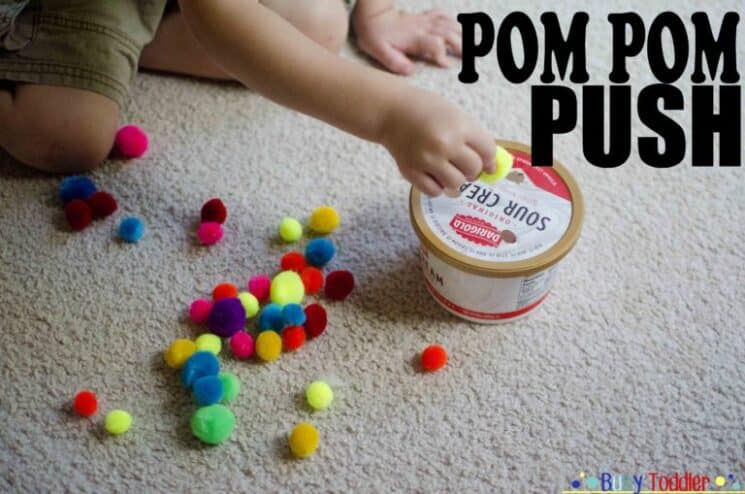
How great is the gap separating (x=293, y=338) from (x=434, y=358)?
0.14 metres

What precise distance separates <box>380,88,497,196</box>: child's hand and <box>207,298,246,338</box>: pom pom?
0.71 ft

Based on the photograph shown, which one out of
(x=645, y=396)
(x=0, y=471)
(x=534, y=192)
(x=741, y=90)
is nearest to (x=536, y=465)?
(x=645, y=396)

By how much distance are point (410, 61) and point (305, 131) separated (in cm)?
18

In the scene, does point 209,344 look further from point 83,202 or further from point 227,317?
point 83,202

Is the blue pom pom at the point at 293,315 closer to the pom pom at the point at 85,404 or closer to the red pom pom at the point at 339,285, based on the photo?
the red pom pom at the point at 339,285

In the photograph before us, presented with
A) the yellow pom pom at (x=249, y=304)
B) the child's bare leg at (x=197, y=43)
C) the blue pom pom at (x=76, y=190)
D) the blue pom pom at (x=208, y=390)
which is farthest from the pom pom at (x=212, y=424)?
the child's bare leg at (x=197, y=43)

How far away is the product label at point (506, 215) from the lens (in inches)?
29.3

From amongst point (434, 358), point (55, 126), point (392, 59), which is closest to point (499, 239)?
point (434, 358)

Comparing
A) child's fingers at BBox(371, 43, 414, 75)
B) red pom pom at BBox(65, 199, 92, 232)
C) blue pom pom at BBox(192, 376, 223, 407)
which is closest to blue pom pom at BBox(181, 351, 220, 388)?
blue pom pom at BBox(192, 376, 223, 407)

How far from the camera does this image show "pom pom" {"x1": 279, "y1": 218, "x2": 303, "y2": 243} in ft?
2.84

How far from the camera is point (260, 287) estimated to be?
0.82 m

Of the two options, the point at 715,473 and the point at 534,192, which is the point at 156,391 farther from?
the point at 715,473

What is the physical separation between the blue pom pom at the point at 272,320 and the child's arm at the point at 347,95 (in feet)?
0.64

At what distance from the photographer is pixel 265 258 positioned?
864 millimetres
